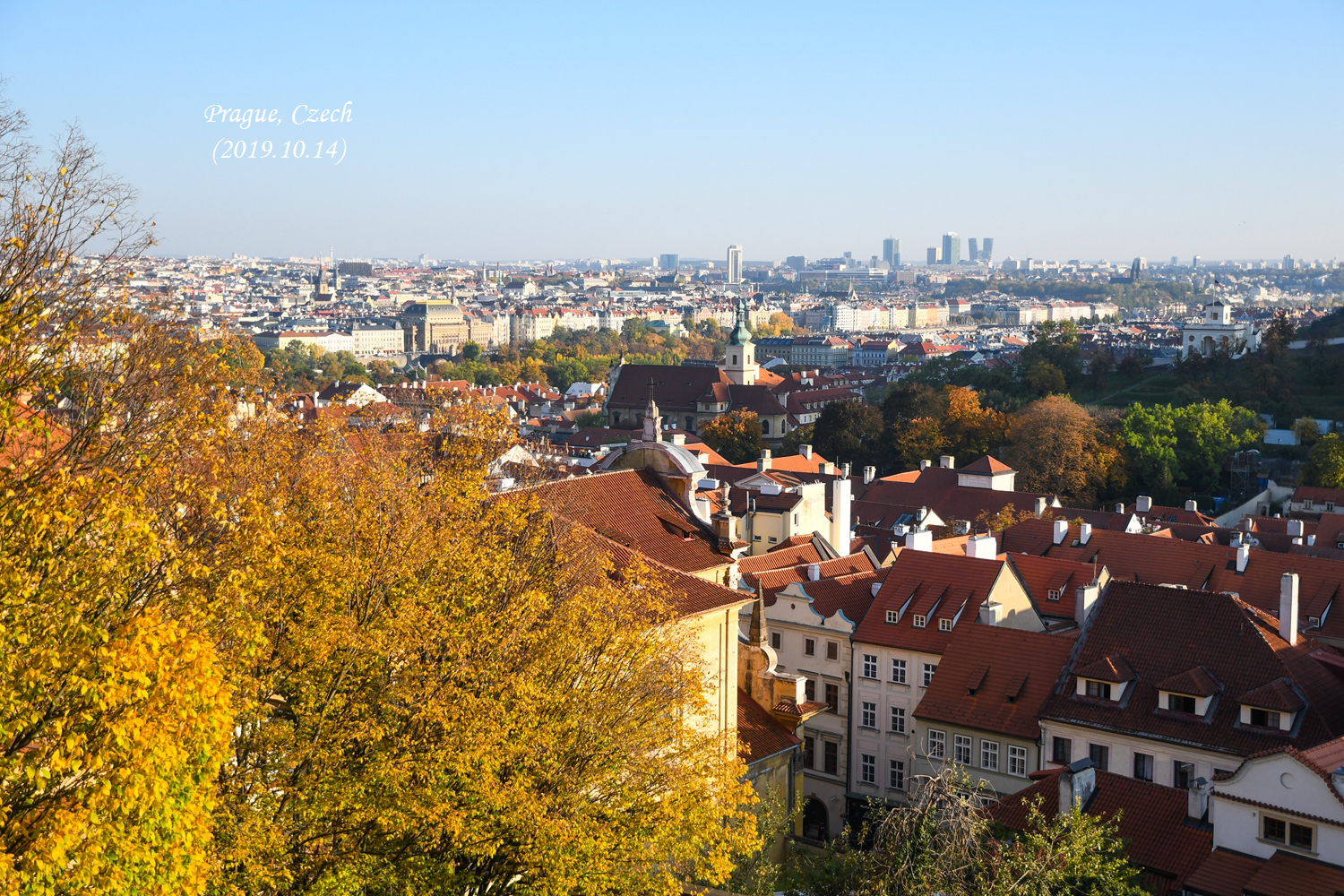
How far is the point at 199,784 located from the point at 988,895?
9451 millimetres

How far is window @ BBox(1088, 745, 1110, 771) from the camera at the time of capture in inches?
1181

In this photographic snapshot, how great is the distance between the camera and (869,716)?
36438 mm

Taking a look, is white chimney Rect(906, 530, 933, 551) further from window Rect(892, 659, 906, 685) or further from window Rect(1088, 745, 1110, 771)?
window Rect(1088, 745, 1110, 771)

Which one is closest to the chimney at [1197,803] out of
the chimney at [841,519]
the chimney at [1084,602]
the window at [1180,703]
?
the window at [1180,703]

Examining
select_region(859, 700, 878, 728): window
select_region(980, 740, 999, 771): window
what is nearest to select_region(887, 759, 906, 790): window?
select_region(859, 700, 878, 728): window

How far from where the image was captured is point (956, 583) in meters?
36.8

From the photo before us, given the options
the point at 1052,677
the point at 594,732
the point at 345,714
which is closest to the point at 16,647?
the point at 345,714

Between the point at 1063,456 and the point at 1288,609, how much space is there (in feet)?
155

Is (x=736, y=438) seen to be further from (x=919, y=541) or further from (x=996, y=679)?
(x=996, y=679)

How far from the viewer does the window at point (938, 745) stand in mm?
32750

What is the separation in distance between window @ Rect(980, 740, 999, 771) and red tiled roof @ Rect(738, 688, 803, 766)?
234 inches

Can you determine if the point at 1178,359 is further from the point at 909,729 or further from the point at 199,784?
the point at 199,784

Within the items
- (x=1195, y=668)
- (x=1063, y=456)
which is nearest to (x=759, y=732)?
(x=1195, y=668)

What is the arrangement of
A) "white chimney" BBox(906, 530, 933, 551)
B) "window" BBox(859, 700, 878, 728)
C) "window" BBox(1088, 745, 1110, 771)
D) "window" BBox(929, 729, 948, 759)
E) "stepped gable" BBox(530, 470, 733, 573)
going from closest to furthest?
"stepped gable" BBox(530, 470, 733, 573), "window" BBox(1088, 745, 1110, 771), "window" BBox(929, 729, 948, 759), "window" BBox(859, 700, 878, 728), "white chimney" BBox(906, 530, 933, 551)
